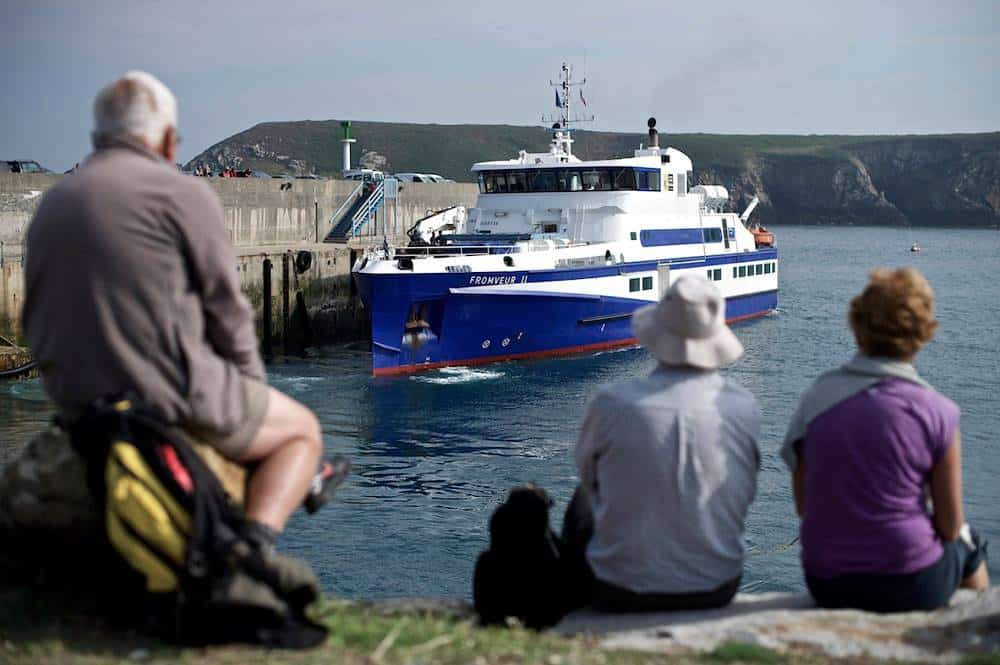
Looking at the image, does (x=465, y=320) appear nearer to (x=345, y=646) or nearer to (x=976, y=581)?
(x=976, y=581)

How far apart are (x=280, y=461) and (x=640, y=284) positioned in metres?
25.8

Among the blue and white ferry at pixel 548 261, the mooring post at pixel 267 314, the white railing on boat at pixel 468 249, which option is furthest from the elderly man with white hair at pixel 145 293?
the mooring post at pixel 267 314

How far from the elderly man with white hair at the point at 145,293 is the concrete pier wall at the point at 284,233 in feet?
70.7

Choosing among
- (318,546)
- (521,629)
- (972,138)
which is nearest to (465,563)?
(318,546)

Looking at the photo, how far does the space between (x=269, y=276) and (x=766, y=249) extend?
51.5ft

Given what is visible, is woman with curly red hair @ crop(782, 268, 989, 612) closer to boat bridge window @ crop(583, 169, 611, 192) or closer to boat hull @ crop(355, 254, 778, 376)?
boat hull @ crop(355, 254, 778, 376)

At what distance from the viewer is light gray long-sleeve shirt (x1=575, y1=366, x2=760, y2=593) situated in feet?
13.5

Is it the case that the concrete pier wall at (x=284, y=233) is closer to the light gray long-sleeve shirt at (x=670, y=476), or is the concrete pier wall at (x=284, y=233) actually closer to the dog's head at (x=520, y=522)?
the dog's head at (x=520, y=522)

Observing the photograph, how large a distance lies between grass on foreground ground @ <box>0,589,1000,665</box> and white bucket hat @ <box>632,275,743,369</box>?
0.98 meters

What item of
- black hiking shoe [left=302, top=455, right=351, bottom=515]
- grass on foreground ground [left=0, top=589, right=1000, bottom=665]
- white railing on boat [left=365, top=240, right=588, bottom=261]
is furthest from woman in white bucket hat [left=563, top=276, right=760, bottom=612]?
white railing on boat [left=365, top=240, right=588, bottom=261]

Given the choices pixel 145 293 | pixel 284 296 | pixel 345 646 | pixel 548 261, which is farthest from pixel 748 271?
pixel 145 293

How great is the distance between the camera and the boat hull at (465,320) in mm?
24719

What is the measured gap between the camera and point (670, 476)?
13.5ft

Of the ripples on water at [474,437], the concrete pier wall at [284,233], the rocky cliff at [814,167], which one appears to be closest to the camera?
the ripples on water at [474,437]
